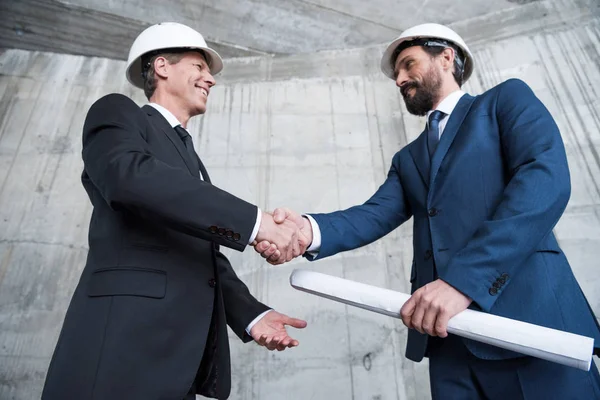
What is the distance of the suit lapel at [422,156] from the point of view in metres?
1.90

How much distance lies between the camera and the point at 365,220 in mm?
2074

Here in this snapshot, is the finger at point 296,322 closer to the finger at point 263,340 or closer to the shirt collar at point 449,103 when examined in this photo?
the finger at point 263,340

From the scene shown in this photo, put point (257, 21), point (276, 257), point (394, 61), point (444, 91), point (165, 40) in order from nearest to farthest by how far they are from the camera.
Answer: point (276, 257), point (444, 91), point (165, 40), point (394, 61), point (257, 21)

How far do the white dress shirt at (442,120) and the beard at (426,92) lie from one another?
0.06 metres

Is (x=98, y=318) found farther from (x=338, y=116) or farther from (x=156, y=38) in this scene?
(x=338, y=116)

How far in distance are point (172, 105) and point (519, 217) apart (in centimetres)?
153

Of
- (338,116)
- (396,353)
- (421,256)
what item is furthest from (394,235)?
(421,256)

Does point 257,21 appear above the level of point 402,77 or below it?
below

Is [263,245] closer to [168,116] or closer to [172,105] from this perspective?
[168,116]

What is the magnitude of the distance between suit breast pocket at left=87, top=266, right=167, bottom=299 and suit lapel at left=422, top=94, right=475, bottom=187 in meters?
1.00

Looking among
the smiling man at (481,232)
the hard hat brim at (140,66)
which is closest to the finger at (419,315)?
the smiling man at (481,232)

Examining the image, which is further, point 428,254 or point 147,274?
point 428,254

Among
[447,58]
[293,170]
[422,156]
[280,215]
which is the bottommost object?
[293,170]

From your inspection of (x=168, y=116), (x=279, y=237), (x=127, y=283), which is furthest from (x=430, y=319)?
(x=168, y=116)
